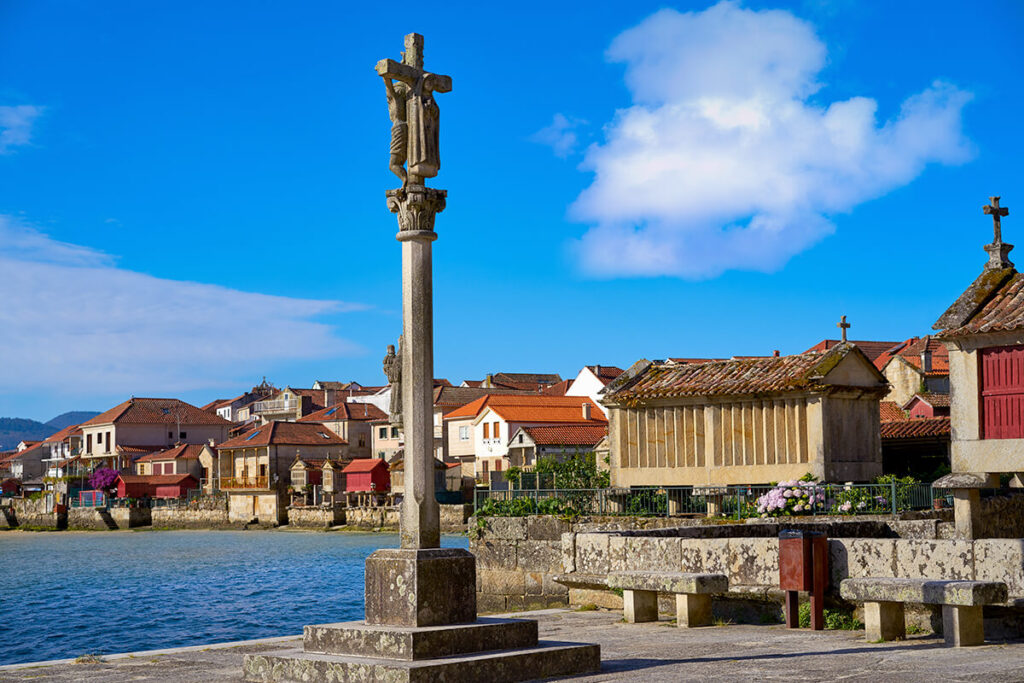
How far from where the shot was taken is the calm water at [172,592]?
27.2m

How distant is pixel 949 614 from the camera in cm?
969

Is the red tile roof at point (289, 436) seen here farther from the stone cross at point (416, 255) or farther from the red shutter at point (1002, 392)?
the stone cross at point (416, 255)

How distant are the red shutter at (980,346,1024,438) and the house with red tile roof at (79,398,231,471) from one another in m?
105

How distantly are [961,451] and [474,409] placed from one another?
64.2 metres

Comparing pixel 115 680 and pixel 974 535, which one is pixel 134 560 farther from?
pixel 115 680

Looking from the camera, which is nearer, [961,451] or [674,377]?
[961,451]

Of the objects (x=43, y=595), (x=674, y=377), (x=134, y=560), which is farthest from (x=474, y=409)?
(x=674, y=377)

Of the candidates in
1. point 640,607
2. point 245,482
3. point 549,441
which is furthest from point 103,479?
point 640,607

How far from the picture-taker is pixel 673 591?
37.7 feet

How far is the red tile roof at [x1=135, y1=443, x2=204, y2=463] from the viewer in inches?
4316

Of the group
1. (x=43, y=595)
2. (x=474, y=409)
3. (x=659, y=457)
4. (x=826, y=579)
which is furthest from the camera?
(x=474, y=409)

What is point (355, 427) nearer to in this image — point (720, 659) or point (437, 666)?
point (720, 659)

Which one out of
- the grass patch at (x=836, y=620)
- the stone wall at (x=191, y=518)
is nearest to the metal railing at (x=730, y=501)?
the grass patch at (x=836, y=620)

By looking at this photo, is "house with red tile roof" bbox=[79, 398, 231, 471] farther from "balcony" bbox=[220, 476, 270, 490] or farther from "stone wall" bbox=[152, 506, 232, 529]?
"balcony" bbox=[220, 476, 270, 490]
